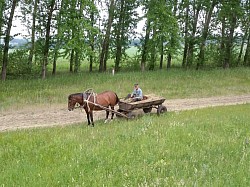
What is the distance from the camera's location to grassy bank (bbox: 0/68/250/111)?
21922 mm

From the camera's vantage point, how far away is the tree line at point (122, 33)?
2706 centimetres

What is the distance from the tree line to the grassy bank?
2515mm

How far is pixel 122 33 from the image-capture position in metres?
37.4

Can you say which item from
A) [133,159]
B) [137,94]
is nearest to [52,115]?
[137,94]

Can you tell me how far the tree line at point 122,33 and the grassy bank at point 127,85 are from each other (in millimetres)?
2515

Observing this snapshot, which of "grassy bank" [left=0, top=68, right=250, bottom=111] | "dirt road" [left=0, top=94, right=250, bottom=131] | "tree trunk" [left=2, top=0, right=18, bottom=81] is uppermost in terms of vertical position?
"tree trunk" [left=2, top=0, right=18, bottom=81]

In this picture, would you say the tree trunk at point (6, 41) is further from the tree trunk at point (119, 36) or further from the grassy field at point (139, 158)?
the grassy field at point (139, 158)

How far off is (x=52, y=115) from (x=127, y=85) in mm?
9047

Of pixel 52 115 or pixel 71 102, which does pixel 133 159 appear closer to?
pixel 71 102

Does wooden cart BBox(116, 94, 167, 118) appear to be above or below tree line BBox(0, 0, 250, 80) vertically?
below

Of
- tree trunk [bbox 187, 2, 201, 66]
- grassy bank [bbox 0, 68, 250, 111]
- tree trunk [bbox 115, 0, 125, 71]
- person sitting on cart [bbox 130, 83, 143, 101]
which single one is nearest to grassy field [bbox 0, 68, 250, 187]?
person sitting on cart [bbox 130, 83, 143, 101]

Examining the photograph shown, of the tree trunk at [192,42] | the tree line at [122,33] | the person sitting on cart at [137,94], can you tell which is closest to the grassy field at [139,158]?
the person sitting on cart at [137,94]

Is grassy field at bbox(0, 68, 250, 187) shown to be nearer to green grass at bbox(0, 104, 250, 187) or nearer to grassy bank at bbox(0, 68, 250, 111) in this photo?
green grass at bbox(0, 104, 250, 187)

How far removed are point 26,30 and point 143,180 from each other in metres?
29.1
